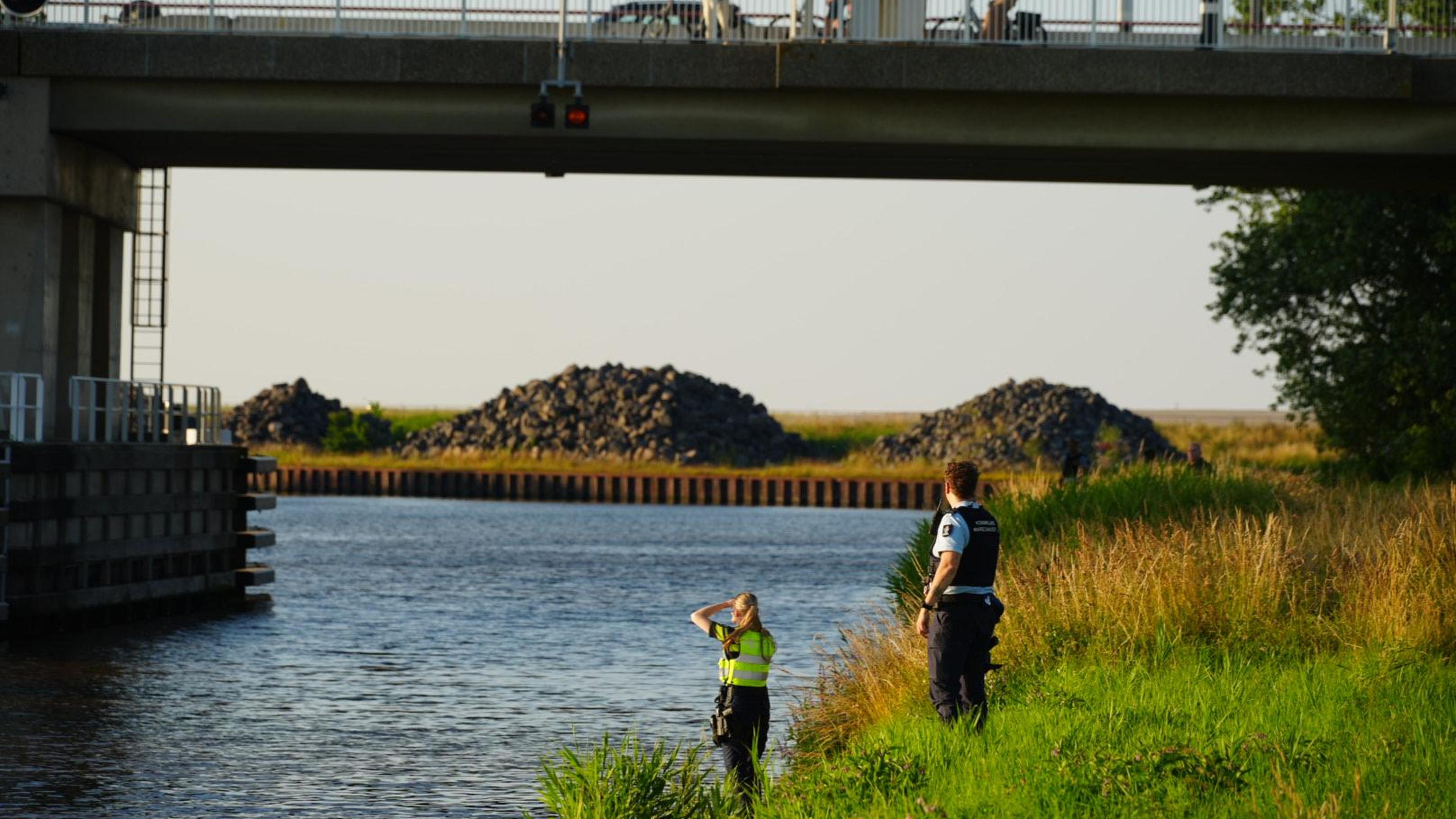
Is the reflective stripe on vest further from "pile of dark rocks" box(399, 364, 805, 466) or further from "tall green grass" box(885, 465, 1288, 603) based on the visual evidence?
"pile of dark rocks" box(399, 364, 805, 466)

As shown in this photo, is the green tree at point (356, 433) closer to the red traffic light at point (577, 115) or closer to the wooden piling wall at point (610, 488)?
the wooden piling wall at point (610, 488)

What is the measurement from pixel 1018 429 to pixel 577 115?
65644 millimetres

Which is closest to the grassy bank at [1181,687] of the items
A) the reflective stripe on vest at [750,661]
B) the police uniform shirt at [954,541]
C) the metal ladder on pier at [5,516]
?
the reflective stripe on vest at [750,661]

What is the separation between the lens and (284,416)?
100 m

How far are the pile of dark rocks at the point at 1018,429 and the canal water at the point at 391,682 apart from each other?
43.0 m

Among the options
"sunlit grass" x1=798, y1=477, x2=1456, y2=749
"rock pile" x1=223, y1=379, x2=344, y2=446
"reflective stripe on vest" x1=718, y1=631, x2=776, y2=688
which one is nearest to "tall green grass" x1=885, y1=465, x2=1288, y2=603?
"sunlit grass" x1=798, y1=477, x2=1456, y2=749

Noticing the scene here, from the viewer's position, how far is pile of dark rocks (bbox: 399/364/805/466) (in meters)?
90.9

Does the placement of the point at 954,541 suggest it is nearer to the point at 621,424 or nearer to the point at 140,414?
the point at 140,414

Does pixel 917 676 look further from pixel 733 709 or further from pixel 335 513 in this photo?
pixel 335 513

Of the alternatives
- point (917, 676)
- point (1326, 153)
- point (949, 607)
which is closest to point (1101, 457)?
point (1326, 153)

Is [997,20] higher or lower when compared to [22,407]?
higher

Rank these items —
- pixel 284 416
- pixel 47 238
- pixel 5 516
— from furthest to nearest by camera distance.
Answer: pixel 284 416, pixel 47 238, pixel 5 516

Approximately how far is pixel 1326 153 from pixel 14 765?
61.4 feet

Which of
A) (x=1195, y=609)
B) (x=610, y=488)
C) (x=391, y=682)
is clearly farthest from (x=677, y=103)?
(x=610, y=488)
